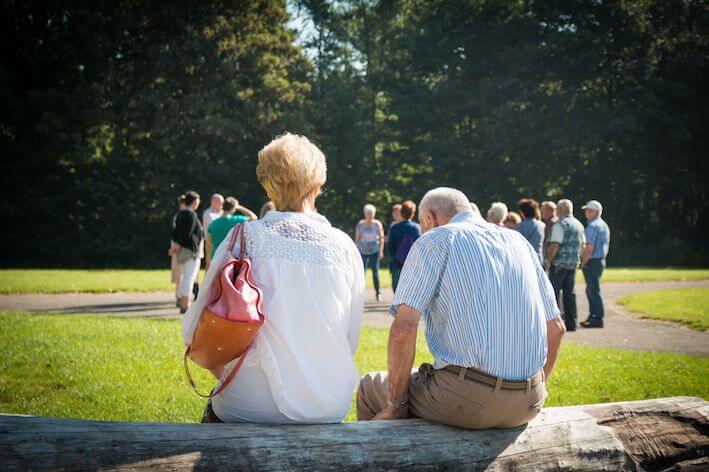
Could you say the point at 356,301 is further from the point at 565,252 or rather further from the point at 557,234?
the point at 565,252

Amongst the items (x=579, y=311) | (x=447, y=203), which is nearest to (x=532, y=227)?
(x=579, y=311)

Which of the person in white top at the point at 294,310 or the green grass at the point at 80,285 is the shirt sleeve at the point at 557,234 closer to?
the person in white top at the point at 294,310

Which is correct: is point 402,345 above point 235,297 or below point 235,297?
below

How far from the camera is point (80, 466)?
284cm

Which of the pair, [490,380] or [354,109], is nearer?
[490,380]

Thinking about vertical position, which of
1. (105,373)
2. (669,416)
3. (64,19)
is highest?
(64,19)

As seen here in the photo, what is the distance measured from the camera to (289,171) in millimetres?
3602

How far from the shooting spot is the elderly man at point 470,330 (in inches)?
142

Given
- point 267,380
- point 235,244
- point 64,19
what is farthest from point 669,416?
point 64,19

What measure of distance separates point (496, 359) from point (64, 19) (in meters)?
38.4

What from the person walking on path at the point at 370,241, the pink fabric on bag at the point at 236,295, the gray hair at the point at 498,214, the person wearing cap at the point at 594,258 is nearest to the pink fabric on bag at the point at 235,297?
the pink fabric on bag at the point at 236,295

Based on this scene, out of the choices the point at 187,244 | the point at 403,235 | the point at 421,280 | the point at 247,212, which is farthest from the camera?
the point at 247,212

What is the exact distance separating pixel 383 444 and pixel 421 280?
867mm

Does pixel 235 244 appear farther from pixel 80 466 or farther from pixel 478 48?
pixel 478 48
